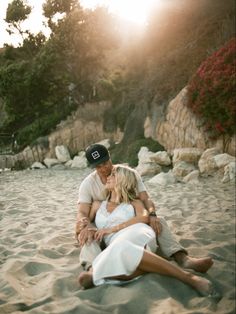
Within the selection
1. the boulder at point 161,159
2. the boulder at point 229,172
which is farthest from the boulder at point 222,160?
the boulder at point 161,159

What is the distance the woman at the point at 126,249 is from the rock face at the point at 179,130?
7.20 metres

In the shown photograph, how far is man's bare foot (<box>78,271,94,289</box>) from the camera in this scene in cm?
283

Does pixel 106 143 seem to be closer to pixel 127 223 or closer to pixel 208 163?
pixel 208 163

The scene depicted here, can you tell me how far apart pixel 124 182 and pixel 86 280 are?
979 millimetres

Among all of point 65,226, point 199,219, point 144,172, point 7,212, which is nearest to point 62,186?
point 144,172

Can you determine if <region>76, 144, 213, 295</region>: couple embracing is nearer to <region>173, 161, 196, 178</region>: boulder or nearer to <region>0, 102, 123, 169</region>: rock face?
<region>173, 161, 196, 178</region>: boulder

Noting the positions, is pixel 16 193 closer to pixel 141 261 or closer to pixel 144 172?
pixel 144 172

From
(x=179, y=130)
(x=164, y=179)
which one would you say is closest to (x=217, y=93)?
(x=179, y=130)

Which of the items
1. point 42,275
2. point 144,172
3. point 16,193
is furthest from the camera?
point 144,172

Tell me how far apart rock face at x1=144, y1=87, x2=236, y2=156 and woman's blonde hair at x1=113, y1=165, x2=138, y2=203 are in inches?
281

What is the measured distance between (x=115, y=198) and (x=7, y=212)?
316 cm

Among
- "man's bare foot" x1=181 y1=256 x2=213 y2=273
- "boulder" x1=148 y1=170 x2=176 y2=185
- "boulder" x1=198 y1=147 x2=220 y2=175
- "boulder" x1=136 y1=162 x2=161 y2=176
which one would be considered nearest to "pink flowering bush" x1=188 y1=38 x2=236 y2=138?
"boulder" x1=198 y1=147 x2=220 y2=175

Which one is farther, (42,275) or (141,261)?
(42,275)

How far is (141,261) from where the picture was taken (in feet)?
9.05
